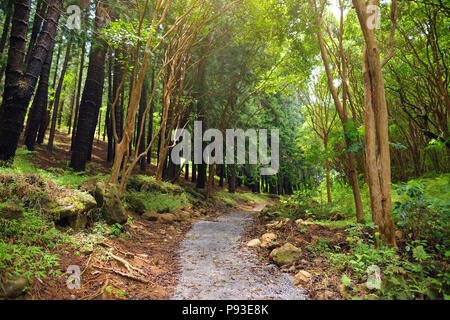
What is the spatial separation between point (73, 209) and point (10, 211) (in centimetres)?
107

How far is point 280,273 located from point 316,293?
98 centimetres

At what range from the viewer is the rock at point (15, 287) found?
2365 mm

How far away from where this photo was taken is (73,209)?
4.53 m

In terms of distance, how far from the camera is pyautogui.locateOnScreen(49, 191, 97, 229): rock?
14.2 feet

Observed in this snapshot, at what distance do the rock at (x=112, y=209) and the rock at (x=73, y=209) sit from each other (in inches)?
20.3

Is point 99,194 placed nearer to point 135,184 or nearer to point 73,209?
point 73,209

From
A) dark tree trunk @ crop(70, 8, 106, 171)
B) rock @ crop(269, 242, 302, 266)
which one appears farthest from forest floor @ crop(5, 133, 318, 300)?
dark tree trunk @ crop(70, 8, 106, 171)

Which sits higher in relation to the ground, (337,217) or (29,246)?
(29,246)

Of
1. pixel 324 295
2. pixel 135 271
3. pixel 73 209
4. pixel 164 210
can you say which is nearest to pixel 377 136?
pixel 324 295

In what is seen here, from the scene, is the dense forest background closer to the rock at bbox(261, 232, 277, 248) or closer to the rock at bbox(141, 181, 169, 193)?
the rock at bbox(141, 181, 169, 193)

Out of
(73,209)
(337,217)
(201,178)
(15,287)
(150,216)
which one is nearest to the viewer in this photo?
(15,287)

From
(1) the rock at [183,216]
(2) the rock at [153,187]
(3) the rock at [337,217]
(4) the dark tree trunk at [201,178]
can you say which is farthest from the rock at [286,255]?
(4) the dark tree trunk at [201,178]

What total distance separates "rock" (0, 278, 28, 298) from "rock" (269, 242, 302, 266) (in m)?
3.87
